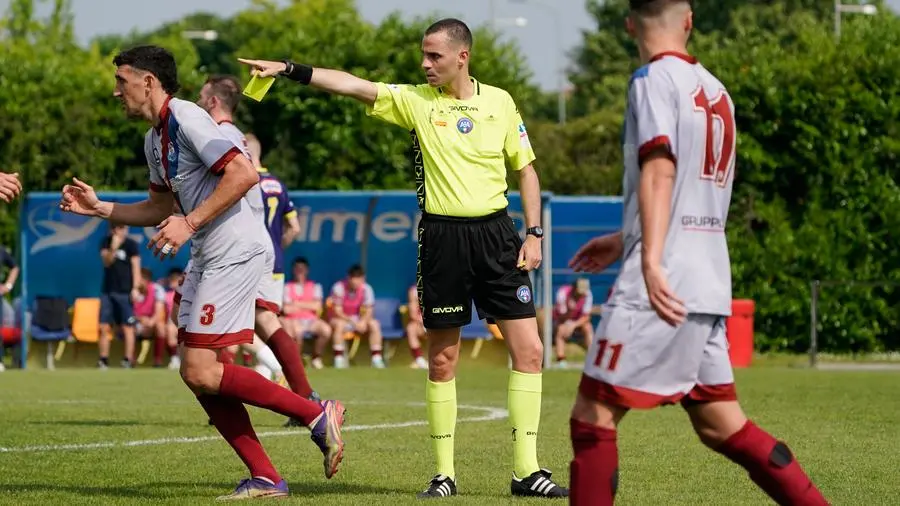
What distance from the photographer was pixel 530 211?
8250 millimetres

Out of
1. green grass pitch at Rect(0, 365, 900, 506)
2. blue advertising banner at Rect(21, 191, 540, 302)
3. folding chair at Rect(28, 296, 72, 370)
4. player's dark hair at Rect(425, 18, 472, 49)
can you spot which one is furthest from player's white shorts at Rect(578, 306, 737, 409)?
folding chair at Rect(28, 296, 72, 370)

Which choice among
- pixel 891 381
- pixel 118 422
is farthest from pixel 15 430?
pixel 891 381

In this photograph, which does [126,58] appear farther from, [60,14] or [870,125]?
[60,14]

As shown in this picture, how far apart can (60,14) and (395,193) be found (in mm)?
35727

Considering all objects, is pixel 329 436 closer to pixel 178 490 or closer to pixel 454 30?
pixel 178 490

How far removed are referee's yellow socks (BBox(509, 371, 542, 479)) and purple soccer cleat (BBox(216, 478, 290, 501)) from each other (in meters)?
1.15

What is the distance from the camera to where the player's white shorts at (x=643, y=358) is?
206 inches

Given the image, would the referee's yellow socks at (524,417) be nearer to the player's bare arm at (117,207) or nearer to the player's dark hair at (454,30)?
the player's dark hair at (454,30)

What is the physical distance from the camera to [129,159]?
28734mm

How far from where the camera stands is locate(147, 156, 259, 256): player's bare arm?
7.24m

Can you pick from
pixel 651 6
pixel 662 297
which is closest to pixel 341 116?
pixel 651 6

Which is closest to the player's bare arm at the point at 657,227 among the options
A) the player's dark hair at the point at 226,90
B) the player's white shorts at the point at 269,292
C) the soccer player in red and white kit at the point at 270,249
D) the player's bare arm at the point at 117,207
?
the player's bare arm at the point at 117,207

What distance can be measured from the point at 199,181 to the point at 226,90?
11.9 feet

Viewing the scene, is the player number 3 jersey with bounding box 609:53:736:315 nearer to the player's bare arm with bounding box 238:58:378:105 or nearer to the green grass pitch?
the green grass pitch
